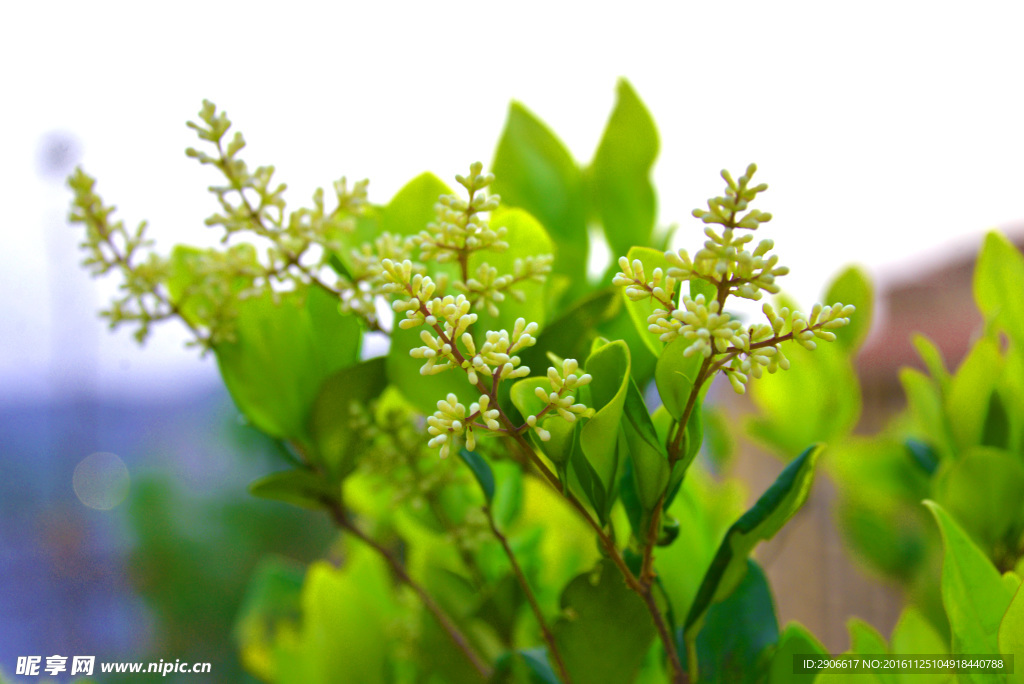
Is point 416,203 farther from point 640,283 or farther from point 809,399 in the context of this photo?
point 809,399

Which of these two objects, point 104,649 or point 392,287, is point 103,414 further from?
point 392,287

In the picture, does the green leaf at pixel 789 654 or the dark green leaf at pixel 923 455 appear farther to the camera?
the dark green leaf at pixel 923 455

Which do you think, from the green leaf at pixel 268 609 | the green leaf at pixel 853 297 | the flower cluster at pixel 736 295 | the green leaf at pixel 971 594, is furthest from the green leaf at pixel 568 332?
the green leaf at pixel 268 609

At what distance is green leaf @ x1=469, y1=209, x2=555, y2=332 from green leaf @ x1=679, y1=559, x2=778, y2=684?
8.9 inches

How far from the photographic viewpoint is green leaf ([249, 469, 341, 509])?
446 mm

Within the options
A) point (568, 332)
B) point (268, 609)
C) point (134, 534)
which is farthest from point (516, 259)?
point (134, 534)

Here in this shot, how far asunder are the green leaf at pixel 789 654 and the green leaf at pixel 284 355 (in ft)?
1.12

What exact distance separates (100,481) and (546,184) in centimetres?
201

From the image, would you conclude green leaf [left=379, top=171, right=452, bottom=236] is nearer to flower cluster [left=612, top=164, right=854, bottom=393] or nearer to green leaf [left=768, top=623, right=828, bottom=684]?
flower cluster [left=612, top=164, right=854, bottom=393]

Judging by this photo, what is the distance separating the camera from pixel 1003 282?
1.66ft

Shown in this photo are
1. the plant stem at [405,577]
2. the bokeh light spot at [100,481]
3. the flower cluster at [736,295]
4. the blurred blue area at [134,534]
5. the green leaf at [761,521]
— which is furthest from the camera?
the blurred blue area at [134,534]

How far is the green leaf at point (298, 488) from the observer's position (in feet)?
1.46

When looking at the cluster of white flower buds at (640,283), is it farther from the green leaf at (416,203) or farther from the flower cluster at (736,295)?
the green leaf at (416,203)

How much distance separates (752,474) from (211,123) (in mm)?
2583
